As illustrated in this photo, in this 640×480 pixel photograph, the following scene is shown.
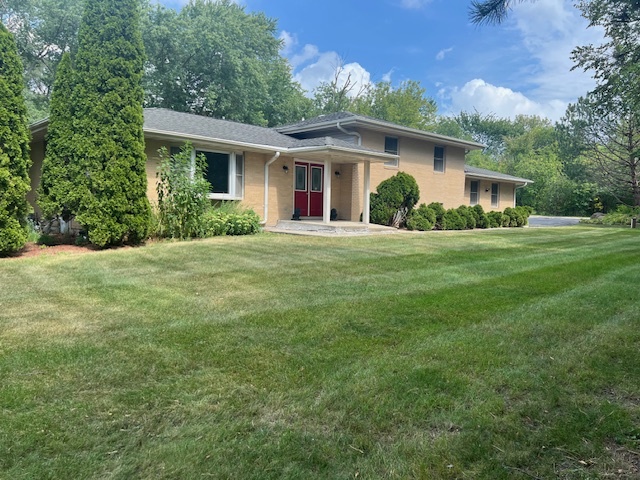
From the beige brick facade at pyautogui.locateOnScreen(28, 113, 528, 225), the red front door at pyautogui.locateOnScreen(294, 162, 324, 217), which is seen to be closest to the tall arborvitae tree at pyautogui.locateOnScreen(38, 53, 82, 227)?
the beige brick facade at pyautogui.locateOnScreen(28, 113, 528, 225)

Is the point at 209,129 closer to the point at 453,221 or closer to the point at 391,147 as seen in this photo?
the point at 391,147

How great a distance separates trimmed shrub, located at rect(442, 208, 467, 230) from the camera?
17.7 metres

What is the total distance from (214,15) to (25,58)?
12.3 m

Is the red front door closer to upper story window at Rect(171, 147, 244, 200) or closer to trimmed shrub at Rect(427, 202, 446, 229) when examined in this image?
upper story window at Rect(171, 147, 244, 200)

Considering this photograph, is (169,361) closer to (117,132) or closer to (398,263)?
(398,263)

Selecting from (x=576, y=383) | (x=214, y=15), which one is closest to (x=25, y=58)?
(x=214, y=15)

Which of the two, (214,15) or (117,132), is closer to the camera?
(117,132)

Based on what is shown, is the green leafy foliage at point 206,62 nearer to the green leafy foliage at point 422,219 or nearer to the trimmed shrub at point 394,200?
the trimmed shrub at point 394,200

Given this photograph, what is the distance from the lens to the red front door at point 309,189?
16500mm

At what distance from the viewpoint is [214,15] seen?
1248 inches

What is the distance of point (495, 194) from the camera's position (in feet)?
85.1

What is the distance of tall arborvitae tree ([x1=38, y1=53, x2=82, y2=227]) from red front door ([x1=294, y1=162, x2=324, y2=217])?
7.98 metres

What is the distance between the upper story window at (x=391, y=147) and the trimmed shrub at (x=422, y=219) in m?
2.38

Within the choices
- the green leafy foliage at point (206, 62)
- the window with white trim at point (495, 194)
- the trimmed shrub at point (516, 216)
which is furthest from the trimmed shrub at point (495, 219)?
the green leafy foliage at point (206, 62)
